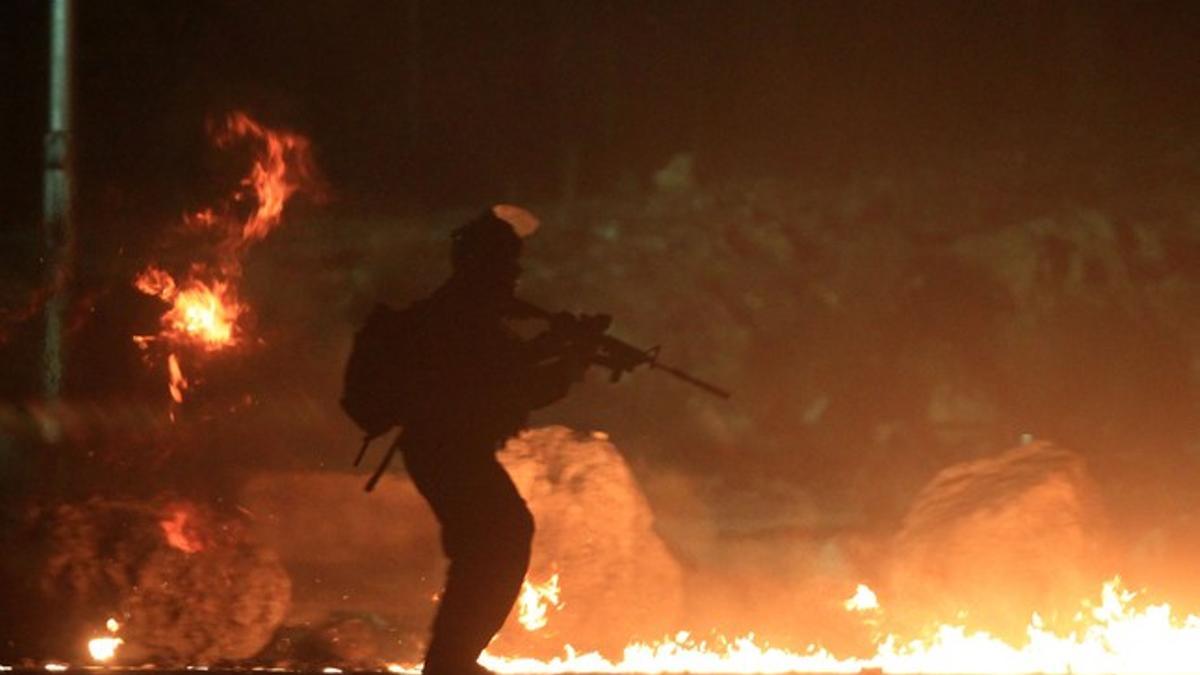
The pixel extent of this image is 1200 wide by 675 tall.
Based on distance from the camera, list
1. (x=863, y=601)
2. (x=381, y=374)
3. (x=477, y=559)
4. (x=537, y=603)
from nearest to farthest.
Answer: (x=381, y=374), (x=477, y=559), (x=537, y=603), (x=863, y=601)

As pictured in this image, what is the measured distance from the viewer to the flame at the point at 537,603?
31.2 feet

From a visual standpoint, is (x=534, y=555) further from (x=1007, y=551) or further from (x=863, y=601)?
(x=1007, y=551)

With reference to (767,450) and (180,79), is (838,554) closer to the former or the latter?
(767,450)

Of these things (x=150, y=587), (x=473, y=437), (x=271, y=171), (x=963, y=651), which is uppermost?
(x=271, y=171)

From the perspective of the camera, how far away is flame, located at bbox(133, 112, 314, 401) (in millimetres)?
10484

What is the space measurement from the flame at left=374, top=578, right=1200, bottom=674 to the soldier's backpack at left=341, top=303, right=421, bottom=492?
2.63m

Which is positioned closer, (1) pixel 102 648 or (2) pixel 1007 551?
(1) pixel 102 648

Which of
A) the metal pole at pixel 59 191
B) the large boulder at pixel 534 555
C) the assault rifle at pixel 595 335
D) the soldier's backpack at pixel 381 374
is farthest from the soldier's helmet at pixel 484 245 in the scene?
the metal pole at pixel 59 191

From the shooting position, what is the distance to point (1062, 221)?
10414 millimetres

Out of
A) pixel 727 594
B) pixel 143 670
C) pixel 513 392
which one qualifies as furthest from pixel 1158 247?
pixel 143 670

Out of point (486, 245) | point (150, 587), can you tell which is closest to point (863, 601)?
point (150, 587)

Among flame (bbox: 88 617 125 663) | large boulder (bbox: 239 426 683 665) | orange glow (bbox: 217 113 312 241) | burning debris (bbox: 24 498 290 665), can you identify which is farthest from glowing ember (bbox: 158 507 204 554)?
orange glow (bbox: 217 113 312 241)

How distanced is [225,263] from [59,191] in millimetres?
1444

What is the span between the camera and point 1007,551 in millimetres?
9398
